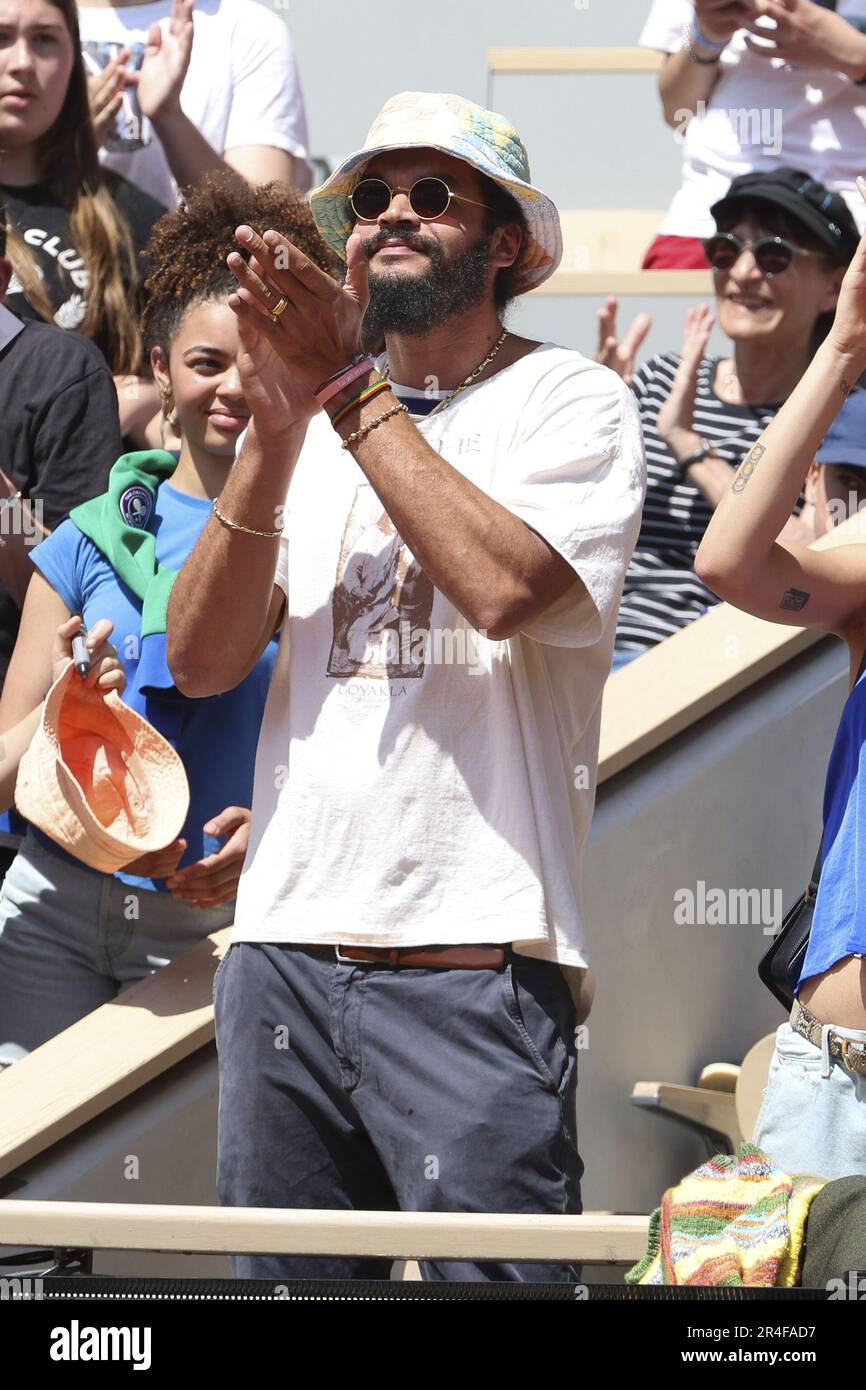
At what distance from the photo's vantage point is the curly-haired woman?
316cm

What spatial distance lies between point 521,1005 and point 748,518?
72 cm

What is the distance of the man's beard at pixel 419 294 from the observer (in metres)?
2.79

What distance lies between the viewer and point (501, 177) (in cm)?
282

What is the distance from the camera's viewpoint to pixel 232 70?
480cm

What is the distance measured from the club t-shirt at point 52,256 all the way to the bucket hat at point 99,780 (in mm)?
1425

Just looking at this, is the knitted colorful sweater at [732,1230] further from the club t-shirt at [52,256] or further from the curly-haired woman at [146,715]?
the club t-shirt at [52,256]

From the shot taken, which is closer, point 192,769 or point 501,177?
point 501,177

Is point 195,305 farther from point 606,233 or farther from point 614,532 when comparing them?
point 606,233

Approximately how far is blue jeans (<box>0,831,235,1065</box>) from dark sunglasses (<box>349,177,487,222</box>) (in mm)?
1150

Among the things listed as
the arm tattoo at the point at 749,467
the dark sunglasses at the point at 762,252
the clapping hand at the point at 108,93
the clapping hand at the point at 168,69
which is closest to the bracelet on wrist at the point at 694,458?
the dark sunglasses at the point at 762,252

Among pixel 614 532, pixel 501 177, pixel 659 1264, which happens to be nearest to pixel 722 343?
pixel 501 177

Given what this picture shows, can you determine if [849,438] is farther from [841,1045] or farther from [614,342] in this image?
[841,1045]

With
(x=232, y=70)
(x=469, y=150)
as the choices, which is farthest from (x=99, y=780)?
(x=232, y=70)
